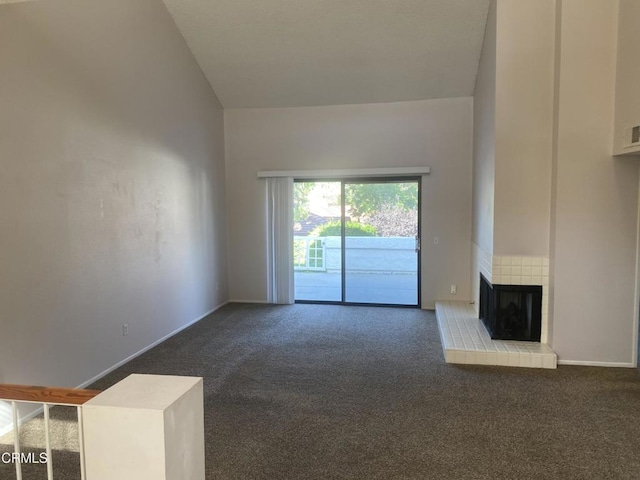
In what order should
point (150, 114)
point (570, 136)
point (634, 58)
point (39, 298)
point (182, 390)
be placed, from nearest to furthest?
point (182, 390) < point (39, 298) < point (634, 58) < point (570, 136) < point (150, 114)

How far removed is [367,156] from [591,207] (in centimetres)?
314

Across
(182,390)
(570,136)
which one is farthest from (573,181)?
(182,390)

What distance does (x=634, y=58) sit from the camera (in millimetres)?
3346

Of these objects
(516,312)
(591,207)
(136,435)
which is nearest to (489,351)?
(516,312)

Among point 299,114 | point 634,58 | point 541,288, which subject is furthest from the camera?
point 299,114

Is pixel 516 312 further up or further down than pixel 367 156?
further down

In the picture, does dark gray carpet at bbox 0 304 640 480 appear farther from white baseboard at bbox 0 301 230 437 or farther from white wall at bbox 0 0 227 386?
white wall at bbox 0 0 227 386

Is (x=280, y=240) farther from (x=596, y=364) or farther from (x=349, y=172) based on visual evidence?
(x=596, y=364)

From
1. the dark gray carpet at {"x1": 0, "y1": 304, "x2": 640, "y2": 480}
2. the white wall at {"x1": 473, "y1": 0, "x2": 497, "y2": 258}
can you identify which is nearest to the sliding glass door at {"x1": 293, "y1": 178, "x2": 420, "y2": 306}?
the white wall at {"x1": 473, "y1": 0, "x2": 497, "y2": 258}

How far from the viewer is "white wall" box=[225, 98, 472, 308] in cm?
598

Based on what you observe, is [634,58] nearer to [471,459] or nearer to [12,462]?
[471,459]

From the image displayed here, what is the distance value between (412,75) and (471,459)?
4697 mm

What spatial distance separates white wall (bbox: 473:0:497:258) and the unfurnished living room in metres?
0.07

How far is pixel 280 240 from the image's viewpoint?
6.53m
